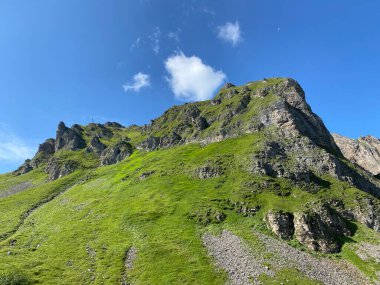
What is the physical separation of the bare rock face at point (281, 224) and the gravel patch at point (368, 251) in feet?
47.0

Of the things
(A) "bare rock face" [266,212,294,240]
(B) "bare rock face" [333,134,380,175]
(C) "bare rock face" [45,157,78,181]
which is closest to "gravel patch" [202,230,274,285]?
(A) "bare rock face" [266,212,294,240]

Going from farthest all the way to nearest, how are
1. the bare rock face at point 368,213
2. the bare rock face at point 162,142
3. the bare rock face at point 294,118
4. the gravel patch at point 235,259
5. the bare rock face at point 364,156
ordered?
the bare rock face at point 364,156 < the bare rock face at point 162,142 < the bare rock face at point 294,118 < the bare rock face at point 368,213 < the gravel patch at point 235,259

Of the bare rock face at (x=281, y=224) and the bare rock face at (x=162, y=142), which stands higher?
the bare rock face at (x=162, y=142)

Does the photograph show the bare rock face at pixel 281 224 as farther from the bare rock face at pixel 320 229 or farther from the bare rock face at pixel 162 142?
the bare rock face at pixel 162 142

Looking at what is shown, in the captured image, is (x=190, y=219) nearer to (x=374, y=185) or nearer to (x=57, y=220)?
(x=57, y=220)

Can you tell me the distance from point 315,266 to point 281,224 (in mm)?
14782

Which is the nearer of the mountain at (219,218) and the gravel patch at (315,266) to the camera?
the gravel patch at (315,266)

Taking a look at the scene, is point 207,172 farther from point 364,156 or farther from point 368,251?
point 364,156

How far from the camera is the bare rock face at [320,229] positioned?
7044cm

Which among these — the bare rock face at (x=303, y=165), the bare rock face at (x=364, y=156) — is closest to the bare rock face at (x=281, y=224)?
the bare rock face at (x=303, y=165)

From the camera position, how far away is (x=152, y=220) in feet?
276

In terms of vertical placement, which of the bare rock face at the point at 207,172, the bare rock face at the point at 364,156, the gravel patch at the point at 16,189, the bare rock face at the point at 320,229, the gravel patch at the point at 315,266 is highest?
the bare rock face at the point at 364,156

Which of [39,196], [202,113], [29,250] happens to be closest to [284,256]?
[29,250]

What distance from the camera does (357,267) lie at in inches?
2458
